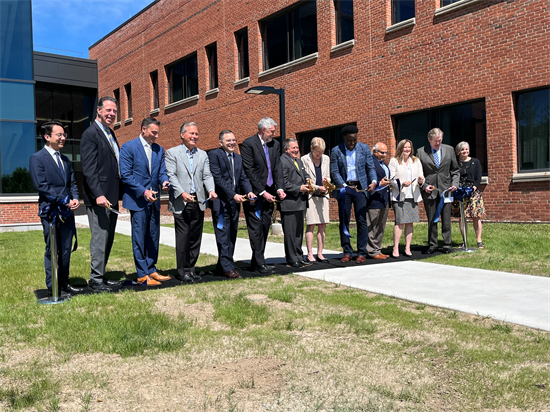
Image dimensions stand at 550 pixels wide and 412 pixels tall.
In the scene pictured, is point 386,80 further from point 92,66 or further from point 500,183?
point 92,66

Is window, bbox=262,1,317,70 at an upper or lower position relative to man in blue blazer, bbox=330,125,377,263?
upper

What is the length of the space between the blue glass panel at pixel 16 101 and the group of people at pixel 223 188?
1483 centimetres

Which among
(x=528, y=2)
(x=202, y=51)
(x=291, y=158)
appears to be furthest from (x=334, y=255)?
(x=202, y=51)

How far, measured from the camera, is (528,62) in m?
11.6

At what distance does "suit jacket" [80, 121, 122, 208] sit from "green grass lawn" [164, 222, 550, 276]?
16.6 feet

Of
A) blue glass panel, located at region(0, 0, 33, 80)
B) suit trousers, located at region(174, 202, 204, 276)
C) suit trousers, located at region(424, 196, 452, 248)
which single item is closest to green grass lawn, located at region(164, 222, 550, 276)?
suit trousers, located at region(424, 196, 452, 248)

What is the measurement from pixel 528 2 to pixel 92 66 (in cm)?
2441

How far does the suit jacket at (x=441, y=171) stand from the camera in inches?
353

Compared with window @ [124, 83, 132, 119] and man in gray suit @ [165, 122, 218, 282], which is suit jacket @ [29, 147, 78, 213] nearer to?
man in gray suit @ [165, 122, 218, 282]

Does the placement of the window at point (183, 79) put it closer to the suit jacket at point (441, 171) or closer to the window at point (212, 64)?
the window at point (212, 64)

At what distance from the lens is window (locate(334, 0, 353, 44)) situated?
15992 millimetres

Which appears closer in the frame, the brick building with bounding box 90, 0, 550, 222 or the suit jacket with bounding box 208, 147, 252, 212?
the suit jacket with bounding box 208, 147, 252, 212

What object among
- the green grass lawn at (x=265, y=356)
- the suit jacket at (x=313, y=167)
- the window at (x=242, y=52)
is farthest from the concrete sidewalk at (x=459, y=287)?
the window at (x=242, y=52)

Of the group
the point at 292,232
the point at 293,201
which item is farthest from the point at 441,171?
the point at 292,232
